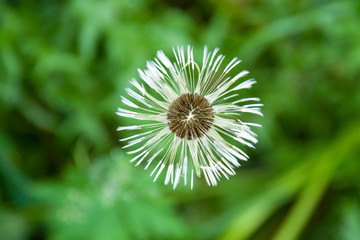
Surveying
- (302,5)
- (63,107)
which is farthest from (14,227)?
(302,5)

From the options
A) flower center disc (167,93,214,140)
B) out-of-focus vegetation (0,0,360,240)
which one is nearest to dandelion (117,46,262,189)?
flower center disc (167,93,214,140)

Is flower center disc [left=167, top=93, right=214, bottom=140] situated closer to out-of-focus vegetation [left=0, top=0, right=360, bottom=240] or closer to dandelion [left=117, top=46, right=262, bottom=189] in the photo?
dandelion [left=117, top=46, right=262, bottom=189]

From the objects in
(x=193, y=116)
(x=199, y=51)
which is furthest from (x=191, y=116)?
(x=199, y=51)

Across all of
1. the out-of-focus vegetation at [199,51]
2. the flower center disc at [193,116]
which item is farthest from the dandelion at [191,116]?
the out-of-focus vegetation at [199,51]

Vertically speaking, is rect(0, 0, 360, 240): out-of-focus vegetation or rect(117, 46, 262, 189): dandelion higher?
rect(0, 0, 360, 240): out-of-focus vegetation

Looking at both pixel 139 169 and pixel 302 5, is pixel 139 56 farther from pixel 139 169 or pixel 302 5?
pixel 302 5

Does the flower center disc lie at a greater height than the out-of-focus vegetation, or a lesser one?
lesser

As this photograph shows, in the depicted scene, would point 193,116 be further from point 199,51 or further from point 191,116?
point 199,51

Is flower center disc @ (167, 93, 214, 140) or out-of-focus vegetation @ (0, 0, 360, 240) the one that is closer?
flower center disc @ (167, 93, 214, 140)
